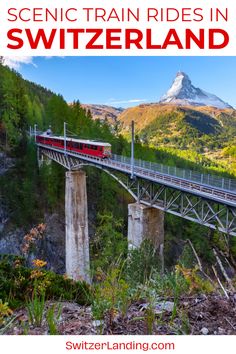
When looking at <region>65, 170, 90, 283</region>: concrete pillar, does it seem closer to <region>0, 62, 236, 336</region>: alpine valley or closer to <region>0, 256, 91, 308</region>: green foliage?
<region>0, 62, 236, 336</region>: alpine valley

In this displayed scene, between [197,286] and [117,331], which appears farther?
[197,286]

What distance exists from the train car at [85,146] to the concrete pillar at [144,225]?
6941mm

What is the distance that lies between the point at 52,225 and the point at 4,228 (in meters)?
5.15

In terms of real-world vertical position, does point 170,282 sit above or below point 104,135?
below

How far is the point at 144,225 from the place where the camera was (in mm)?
18516

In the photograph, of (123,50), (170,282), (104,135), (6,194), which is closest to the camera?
(170,282)

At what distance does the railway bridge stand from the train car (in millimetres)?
442

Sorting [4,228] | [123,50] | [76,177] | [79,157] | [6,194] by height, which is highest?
[123,50]

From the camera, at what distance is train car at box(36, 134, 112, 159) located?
2448 centimetres

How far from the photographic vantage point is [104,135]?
1818 inches

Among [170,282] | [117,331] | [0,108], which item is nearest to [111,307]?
[117,331]

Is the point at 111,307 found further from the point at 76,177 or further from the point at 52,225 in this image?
the point at 52,225
